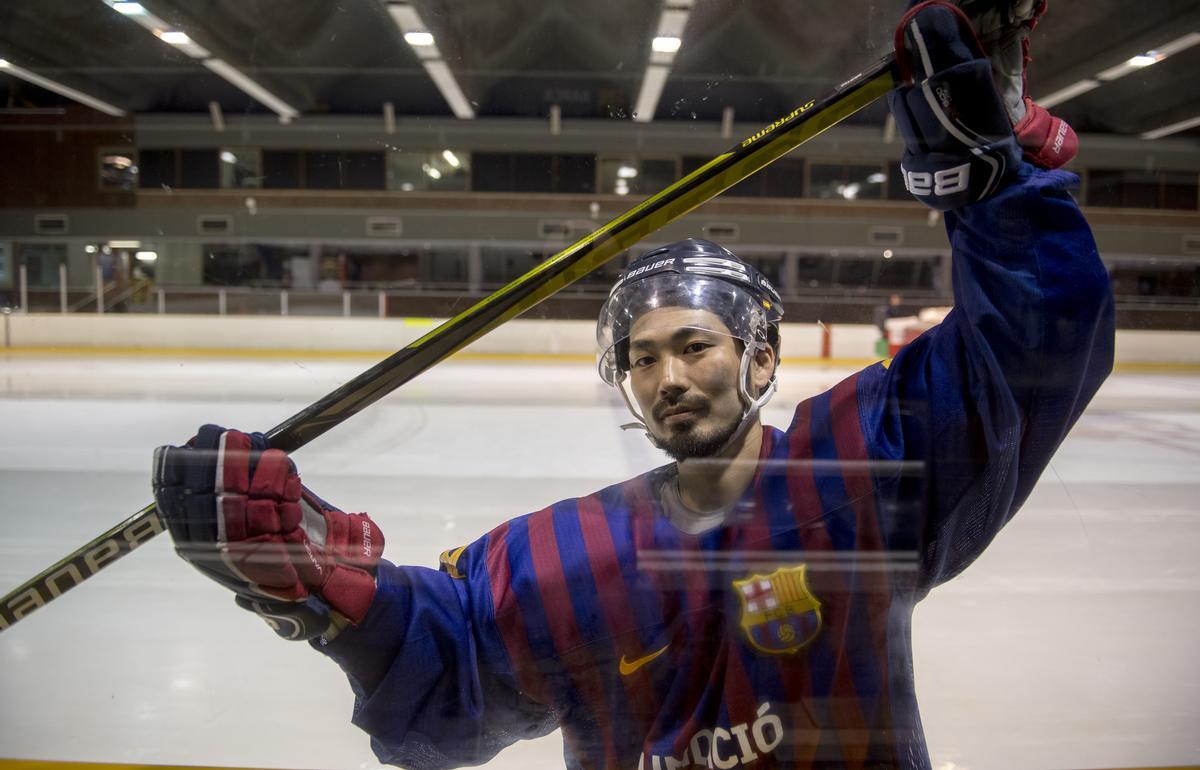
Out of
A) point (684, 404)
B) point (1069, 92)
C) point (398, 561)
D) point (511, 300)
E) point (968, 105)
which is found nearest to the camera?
point (968, 105)

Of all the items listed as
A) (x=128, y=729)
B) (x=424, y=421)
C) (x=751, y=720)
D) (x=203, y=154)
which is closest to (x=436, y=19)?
(x=203, y=154)

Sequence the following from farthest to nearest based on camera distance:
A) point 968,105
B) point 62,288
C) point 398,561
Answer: point 398,561 < point 62,288 < point 968,105

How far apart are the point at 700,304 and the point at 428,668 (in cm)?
51

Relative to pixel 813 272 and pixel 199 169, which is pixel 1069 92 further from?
pixel 199 169

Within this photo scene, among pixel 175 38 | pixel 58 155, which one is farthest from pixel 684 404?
pixel 58 155

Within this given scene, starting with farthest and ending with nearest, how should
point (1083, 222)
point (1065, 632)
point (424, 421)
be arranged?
point (424, 421) → point (1065, 632) → point (1083, 222)

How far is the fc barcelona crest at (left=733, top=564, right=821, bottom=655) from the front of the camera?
0.81 metres

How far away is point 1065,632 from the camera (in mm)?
1583

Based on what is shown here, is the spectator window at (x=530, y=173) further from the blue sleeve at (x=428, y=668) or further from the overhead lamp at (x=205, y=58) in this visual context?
the blue sleeve at (x=428, y=668)

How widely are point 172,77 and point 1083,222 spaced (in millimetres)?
1229

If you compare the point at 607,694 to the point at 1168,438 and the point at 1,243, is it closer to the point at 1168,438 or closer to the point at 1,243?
the point at 1,243

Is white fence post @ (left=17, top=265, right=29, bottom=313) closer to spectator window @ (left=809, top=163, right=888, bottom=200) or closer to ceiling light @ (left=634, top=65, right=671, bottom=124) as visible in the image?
ceiling light @ (left=634, top=65, right=671, bottom=124)

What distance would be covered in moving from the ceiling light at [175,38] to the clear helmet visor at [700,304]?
81cm

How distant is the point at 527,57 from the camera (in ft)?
3.58
